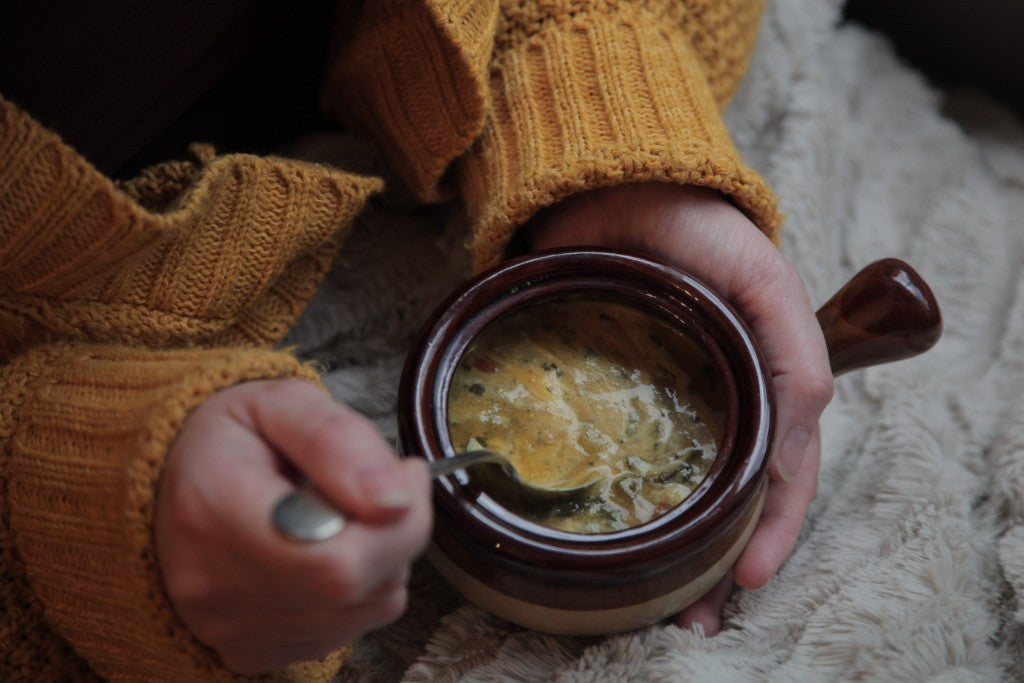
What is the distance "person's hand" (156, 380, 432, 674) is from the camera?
1.44 feet

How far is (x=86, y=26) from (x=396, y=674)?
1.58 ft

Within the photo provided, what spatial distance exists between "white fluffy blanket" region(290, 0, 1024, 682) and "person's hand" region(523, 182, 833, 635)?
0.05 meters

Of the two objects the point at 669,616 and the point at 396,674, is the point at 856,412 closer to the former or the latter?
the point at 669,616

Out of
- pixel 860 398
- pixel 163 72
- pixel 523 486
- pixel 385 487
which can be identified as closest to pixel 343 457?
pixel 385 487

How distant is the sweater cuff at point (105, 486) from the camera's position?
521 mm

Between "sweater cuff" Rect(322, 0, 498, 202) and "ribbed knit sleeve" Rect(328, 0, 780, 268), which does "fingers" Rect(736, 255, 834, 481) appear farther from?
"sweater cuff" Rect(322, 0, 498, 202)

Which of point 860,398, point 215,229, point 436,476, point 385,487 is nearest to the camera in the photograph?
point 385,487

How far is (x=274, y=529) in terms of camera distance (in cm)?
45

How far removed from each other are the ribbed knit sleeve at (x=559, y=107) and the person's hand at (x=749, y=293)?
0.10 ft

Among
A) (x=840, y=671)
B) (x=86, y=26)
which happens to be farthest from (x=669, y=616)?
(x=86, y=26)

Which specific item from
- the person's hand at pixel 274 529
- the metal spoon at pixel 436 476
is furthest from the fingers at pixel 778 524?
the person's hand at pixel 274 529

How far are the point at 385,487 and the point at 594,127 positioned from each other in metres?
0.36

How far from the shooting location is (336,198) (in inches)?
26.6

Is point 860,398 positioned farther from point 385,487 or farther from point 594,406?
point 385,487
